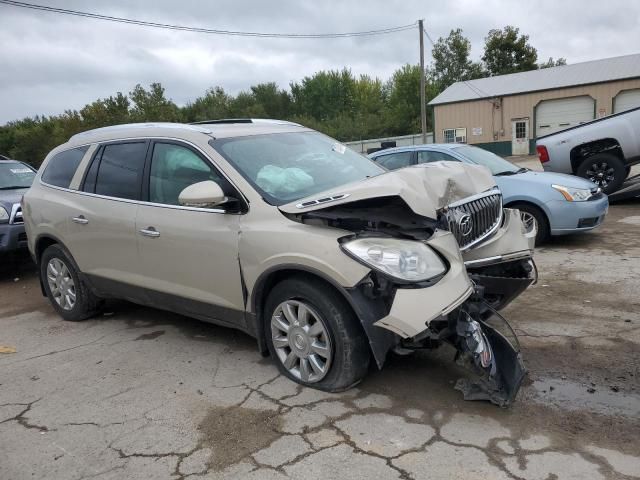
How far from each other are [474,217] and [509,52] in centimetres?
5494

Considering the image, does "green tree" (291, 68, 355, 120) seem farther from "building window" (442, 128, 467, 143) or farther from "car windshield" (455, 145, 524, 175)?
"car windshield" (455, 145, 524, 175)

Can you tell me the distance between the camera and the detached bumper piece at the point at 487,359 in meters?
3.03

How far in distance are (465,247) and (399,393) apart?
42.1 inches

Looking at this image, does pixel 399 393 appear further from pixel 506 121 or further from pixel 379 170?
pixel 506 121

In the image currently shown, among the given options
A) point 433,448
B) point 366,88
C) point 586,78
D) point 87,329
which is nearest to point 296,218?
point 433,448

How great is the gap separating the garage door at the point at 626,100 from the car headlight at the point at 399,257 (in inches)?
1243

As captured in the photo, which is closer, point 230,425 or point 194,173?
point 230,425

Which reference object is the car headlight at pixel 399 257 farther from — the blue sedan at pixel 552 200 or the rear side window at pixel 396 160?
the rear side window at pixel 396 160

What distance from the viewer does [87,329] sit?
16.9ft

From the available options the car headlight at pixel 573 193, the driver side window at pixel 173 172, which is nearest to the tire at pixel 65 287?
the driver side window at pixel 173 172

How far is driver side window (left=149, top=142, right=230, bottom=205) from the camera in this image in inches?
155


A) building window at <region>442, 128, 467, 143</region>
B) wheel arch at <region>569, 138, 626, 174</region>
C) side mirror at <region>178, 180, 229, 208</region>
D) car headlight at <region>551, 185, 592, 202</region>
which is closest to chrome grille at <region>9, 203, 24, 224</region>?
side mirror at <region>178, 180, 229, 208</region>

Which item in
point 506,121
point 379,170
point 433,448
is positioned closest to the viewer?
point 433,448

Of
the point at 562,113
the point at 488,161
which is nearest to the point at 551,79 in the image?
the point at 562,113
